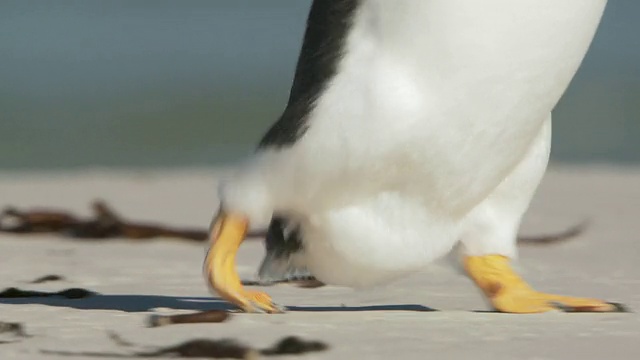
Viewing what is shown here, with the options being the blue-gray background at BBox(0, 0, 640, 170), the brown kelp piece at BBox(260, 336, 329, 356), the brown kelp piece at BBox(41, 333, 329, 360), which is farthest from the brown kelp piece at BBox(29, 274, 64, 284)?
the blue-gray background at BBox(0, 0, 640, 170)

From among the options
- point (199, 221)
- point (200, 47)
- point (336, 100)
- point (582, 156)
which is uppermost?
point (200, 47)

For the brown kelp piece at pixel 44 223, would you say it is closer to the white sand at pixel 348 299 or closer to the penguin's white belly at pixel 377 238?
the white sand at pixel 348 299

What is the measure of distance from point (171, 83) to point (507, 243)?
15361 mm

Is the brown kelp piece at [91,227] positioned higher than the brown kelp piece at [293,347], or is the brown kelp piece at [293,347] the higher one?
the brown kelp piece at [91,227]

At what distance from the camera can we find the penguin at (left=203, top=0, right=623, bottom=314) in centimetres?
432

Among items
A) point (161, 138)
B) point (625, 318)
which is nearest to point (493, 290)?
point (625, 318)

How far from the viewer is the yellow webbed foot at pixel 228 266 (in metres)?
4.60

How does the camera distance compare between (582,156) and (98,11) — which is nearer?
(582,156)

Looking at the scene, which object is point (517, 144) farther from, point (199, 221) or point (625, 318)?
point (199, 221)

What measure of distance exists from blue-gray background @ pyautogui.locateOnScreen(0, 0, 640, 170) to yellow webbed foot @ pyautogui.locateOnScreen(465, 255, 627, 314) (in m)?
8.32

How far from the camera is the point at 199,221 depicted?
8297 mm

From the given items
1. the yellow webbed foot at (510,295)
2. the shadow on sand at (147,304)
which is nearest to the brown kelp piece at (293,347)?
the shadow on sand at (147,304)

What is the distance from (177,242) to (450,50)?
9.87ft

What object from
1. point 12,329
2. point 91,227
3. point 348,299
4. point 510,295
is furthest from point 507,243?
point 91,227
